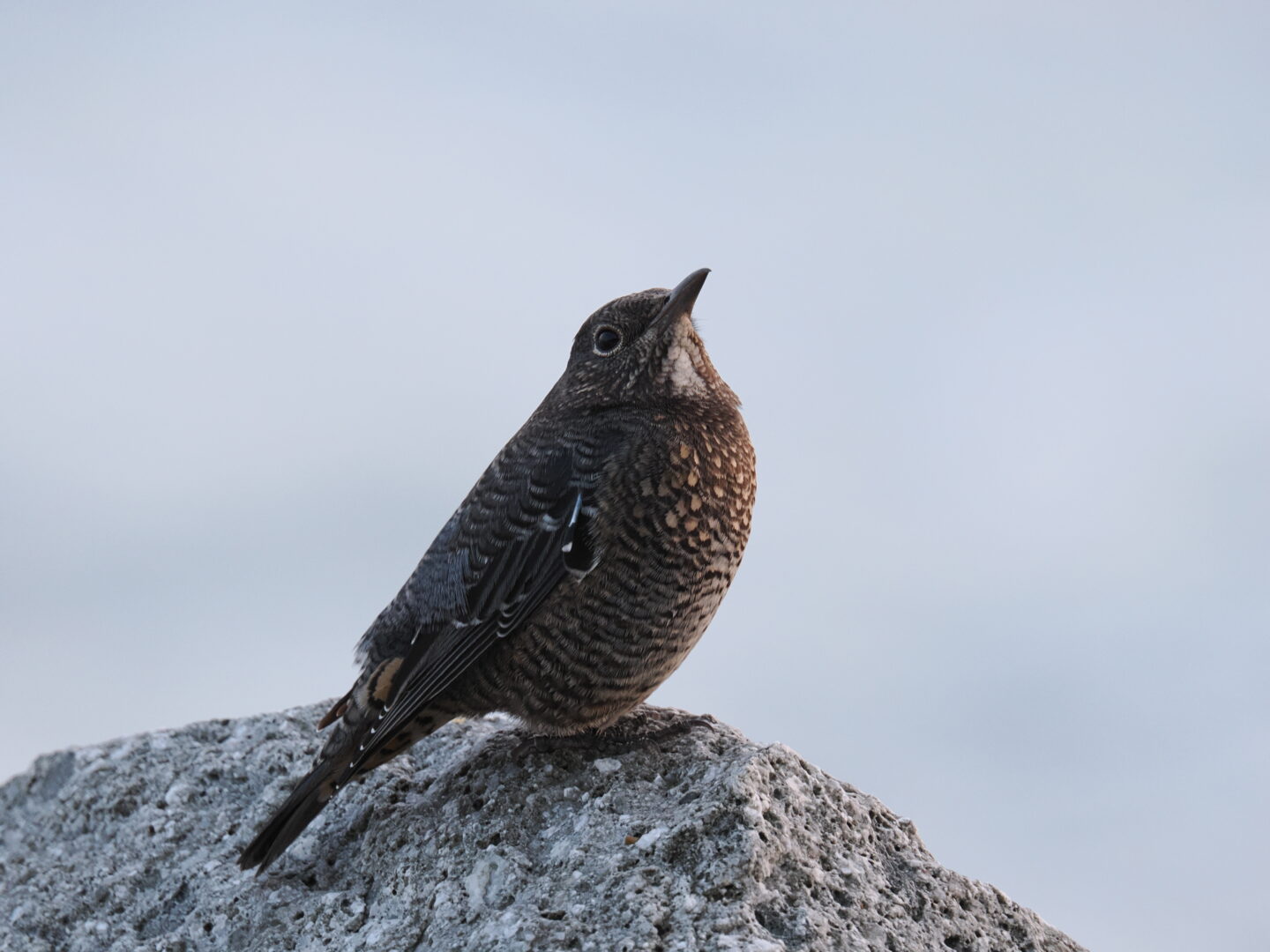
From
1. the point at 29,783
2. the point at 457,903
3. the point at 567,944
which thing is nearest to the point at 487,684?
the point at 457,903

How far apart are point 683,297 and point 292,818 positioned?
2182 millimetres

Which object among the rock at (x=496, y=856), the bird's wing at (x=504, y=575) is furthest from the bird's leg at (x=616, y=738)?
the bird's wing at (x=504, y=575)

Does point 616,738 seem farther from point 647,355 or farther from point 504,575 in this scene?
Result: point 647,355

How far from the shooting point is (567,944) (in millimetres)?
3316

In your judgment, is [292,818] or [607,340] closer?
[292,818]

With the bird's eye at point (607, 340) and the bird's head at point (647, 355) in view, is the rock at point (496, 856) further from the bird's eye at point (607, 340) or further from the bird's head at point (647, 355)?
the bird's eye at point (607, 340)

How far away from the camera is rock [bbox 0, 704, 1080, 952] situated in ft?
11.2

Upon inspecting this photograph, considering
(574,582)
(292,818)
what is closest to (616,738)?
(574,582)

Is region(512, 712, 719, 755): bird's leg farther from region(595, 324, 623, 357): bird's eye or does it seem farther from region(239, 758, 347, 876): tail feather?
region(595, 324, 623, 357): bird's eye

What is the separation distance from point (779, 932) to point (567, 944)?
0.55 metres

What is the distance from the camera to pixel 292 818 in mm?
4070

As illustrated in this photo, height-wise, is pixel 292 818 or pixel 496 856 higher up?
pixel 496 856

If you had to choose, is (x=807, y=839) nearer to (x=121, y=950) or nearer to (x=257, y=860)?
(x=257, y=860)

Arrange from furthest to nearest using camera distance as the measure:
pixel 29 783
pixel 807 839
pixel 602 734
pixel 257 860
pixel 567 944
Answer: pixel 29 783 → pixel 602 734 → pixel 257 860 → pixel 807 839 → pixel 567 944
